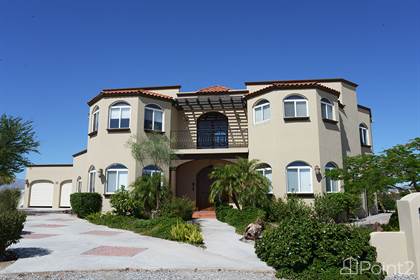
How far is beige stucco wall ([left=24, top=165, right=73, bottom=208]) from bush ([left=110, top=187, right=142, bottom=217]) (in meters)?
15.1

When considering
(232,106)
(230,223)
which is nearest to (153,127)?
(232,106)

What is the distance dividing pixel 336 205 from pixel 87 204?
13345 millimetres

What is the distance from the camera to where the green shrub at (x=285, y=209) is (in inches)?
637

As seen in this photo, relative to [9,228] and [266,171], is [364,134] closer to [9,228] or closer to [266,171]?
[266,171]

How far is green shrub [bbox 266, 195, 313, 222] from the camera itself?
16.2 m

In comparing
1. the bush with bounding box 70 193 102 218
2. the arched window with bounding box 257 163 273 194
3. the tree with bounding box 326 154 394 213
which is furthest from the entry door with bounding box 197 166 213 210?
the tree with bounding box 326 154 394 213

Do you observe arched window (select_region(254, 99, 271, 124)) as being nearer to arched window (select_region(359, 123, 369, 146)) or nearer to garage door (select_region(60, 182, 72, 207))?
arched window (select_region(359, 123, 369, 146))

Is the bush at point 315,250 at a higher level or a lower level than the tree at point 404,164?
lower

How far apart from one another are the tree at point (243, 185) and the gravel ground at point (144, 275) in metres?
8.57

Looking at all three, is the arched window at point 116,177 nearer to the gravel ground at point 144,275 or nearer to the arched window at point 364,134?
the gravel ground at point 144,275

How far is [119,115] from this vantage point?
66.2 feet

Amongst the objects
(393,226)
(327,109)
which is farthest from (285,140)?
(393,226)

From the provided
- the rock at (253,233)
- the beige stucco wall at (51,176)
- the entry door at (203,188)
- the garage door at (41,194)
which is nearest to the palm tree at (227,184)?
the rock at (253,233)

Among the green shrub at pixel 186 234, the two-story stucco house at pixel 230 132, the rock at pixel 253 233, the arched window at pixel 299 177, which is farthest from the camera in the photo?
the two-story stucco house at pixel 230 132
